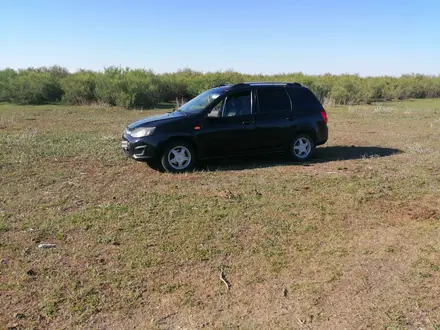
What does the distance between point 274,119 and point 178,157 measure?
2.24 meters

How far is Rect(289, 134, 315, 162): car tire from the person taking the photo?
9336mm

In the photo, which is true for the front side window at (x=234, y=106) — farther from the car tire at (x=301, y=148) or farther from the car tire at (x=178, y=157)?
the car tire at (x=301, y=148)

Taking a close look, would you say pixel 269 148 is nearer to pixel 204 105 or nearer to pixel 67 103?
pixel 204 105

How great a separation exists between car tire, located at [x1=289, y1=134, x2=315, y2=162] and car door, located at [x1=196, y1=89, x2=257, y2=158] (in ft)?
3.28

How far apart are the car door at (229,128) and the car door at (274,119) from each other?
19 centimetres

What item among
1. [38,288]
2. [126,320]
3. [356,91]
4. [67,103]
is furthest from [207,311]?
[356,91]

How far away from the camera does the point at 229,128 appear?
8.49 meters

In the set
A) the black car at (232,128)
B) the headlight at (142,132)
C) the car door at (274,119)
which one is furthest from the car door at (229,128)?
the headlight at (142,132)

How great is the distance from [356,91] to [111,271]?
35868mm

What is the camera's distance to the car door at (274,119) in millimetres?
8883

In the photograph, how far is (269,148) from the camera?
9070 millimetres

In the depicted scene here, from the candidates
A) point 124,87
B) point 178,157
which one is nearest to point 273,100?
point 178,157

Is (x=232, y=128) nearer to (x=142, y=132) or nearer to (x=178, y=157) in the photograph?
(x=178, y=157)

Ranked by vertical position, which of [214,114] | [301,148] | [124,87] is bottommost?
[301,148]
